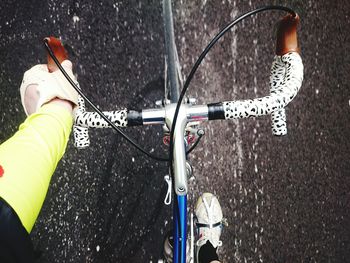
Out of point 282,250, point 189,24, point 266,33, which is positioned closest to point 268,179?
point 282,250

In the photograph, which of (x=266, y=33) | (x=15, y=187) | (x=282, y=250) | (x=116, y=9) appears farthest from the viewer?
(x=282, y=250)

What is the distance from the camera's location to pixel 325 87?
1.57 metres

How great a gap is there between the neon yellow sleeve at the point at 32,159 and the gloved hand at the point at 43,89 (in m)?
0.02

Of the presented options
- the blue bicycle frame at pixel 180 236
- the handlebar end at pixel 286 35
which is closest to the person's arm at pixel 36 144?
the blue bicycle frame at pixel 180 236

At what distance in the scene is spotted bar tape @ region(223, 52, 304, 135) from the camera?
626 millimetres

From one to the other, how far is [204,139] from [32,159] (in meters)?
1.00

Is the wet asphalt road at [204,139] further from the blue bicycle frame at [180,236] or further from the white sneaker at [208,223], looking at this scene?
the blue bicycle frame at [180,236]

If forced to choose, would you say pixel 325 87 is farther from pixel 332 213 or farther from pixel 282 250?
pixel 282 250

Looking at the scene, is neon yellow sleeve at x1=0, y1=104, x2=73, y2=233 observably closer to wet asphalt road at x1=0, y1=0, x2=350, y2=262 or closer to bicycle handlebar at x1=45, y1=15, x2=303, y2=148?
bicycle handlebar at x1=45, y1=15, x2=303, y2=148

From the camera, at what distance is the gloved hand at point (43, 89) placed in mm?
648

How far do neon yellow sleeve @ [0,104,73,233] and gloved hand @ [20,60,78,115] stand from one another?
0.02m

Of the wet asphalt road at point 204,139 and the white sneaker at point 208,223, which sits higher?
the wet asphalt road at point 204,139

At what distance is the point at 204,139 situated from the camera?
1520 mm

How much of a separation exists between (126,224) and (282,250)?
737 mm
